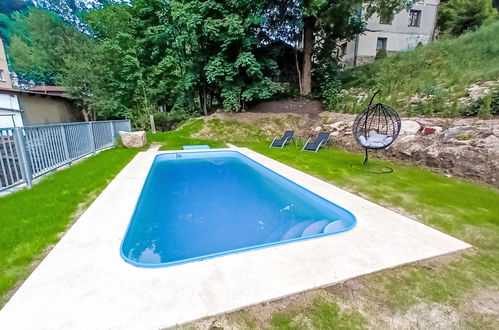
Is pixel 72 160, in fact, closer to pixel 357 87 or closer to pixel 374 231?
pixel 374 231

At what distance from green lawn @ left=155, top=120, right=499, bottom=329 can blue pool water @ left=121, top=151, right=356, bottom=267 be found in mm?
797

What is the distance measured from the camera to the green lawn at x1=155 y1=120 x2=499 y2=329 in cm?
154

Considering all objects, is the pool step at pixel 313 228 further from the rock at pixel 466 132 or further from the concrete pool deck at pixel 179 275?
the rock at pixel 466 132

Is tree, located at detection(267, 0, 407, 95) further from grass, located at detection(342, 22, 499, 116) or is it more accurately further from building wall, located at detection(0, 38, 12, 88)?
building wall, located at detection(0, 38, 12, 88)

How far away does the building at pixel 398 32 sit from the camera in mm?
16594

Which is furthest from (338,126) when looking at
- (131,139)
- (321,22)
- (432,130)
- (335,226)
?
(131,139)

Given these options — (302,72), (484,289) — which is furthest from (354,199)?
(302,72)

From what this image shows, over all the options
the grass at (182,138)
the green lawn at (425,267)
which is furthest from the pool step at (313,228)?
the grass at (182,138)

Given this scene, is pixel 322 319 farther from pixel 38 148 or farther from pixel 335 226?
pixel 38 148

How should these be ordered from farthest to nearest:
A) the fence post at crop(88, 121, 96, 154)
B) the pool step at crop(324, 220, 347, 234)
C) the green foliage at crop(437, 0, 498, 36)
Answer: the green foliage at crop(437, 0, 498, 36) < the fence post at crop(88, 121, 96, 154) < the pool step at crop(324, 220, 347, 234)

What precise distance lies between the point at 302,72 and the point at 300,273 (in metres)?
11.5

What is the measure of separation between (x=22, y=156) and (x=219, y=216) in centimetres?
355

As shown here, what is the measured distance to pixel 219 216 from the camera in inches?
140

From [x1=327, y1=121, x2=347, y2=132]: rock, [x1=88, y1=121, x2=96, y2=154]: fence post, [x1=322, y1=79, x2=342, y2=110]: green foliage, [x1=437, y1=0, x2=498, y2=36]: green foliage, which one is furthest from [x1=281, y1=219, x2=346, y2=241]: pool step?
[x1=437, y1=0, x2=498, y2=36]: green foliage
